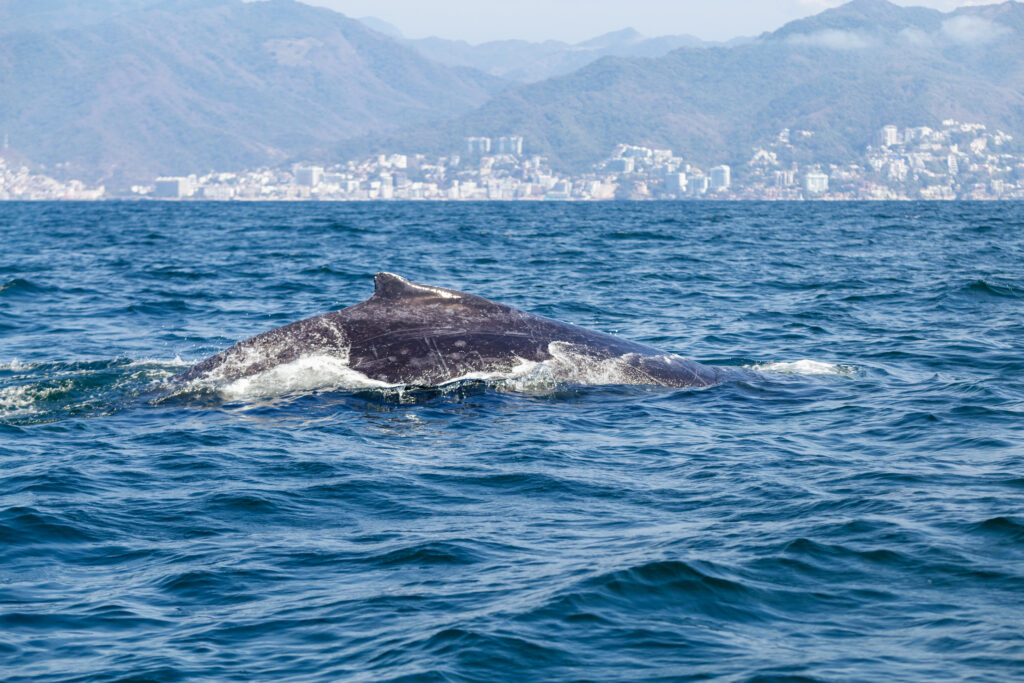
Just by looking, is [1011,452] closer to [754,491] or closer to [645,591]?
[754,491]

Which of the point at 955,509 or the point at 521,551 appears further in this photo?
the point at 955,509

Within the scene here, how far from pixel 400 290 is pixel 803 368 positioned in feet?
19.7

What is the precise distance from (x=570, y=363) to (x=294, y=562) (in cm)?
697

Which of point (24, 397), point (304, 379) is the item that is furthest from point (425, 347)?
point (24, 397)

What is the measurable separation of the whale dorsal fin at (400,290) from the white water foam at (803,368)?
187 inches

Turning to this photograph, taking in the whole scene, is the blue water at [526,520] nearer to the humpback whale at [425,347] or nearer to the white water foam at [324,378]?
the white water foam at [324,378]

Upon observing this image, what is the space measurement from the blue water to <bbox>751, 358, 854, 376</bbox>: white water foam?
8 centimetres

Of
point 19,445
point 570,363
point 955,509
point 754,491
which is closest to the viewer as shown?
point 955,509

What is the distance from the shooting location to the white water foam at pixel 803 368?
1576 centimetres

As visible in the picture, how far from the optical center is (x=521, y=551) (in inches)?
310

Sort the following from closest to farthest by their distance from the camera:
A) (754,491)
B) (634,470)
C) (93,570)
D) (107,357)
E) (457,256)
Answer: (93,570) → (754,491) → (634,470) → (107,357) → (457,256)

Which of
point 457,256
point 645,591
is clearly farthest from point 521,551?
point 457,256

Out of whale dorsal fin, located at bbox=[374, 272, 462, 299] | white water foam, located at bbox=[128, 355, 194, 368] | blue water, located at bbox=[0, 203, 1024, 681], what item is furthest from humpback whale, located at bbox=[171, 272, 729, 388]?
white water foam, located at bbox=[128, 355, 194, 368]

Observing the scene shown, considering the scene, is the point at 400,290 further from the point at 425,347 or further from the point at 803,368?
the point at 803,368
